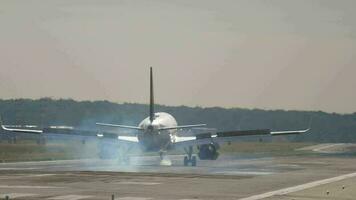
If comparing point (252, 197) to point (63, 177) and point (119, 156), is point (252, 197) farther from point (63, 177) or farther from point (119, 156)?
point (119, 156)

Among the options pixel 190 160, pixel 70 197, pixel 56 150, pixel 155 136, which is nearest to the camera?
pixel 70 197

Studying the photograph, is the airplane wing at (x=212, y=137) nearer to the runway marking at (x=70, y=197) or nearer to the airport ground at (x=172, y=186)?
the airport ground at (x=172, y=186)

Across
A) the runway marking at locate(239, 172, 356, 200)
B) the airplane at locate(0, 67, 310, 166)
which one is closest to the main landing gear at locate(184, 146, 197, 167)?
the airplane at locate(0, 67, 310, 166)

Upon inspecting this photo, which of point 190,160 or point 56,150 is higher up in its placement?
point 56,150

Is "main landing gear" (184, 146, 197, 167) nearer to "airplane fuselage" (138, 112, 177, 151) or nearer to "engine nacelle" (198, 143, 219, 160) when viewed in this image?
"airplane fuselage" (138, 112, 177, 151)

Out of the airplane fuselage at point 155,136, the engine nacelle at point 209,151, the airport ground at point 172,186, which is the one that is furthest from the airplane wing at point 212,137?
the airport ground at point 172,186

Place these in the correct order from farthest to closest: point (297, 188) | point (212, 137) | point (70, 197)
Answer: point (212, 137) → point (297, 188) → point (70, 197)

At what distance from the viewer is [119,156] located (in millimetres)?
75812

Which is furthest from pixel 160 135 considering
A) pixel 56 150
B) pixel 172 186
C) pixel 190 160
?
pixel 56 150

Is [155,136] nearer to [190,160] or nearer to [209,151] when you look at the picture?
[190,160]

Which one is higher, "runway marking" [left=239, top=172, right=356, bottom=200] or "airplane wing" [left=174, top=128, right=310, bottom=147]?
"airplane wing" [left=174, top=128, right=310, bottom=147]

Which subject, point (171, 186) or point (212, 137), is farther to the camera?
point (212, 137)

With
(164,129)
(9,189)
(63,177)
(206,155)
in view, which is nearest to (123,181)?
(63,177)

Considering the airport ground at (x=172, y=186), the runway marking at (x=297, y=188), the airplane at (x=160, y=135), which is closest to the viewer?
the runway marking at (x=297, y=188)
